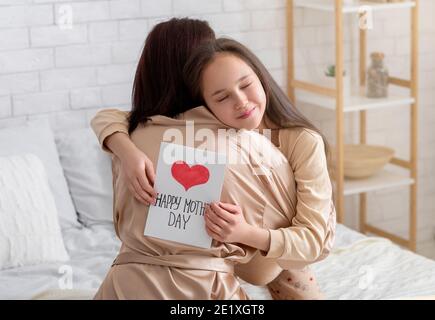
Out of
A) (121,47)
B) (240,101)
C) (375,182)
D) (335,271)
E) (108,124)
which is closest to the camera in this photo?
(240,101)

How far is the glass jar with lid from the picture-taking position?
11.0ft

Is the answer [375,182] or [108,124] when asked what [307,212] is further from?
[375,182]

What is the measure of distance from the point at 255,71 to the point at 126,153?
32cm

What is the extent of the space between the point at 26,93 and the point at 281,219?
1679 millimetres

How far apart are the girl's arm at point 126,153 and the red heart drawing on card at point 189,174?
7 cm

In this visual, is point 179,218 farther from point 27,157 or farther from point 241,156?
point 27,157

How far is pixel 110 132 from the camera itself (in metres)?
1.77

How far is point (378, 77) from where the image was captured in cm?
336

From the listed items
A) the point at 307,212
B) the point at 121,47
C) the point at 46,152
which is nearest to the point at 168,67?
the point at 307,212

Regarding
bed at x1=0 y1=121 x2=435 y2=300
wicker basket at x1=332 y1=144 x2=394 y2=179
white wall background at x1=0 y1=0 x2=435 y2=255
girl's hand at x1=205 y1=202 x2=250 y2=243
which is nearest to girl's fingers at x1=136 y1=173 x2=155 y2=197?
girl's hand at x1=205 y1=202 x2=250 y2=243

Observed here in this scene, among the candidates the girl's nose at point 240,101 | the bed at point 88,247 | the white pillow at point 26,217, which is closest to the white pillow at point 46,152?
the bed at point 88,247

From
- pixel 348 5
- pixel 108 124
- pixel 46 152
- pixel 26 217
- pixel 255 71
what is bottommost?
pixel 26 217

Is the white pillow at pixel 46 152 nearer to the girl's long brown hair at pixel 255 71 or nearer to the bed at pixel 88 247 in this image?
the bed at pixel 88 247
